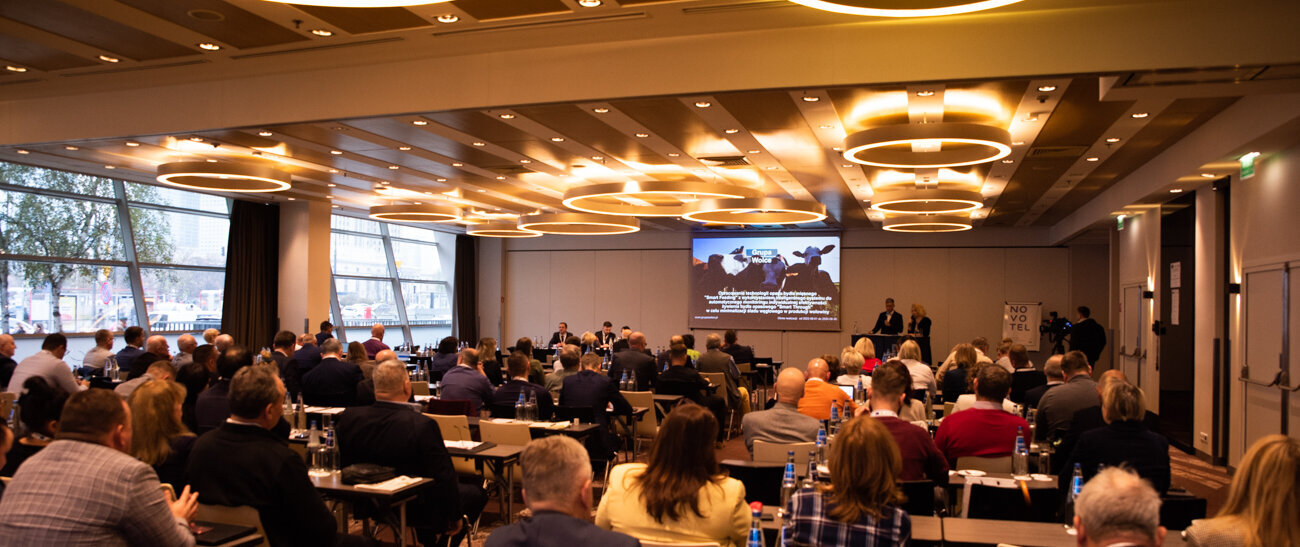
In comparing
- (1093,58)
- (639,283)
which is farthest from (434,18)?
(639,283)

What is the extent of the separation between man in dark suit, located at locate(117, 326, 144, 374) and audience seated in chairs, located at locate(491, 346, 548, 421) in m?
4.56

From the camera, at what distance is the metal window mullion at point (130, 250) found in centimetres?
1346

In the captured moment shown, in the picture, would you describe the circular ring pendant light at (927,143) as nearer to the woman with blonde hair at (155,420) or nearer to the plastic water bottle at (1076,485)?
the plastic water bottle at (1076,485)

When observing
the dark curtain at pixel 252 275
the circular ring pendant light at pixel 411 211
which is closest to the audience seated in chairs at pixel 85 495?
the circular ring pendant light at pixel 411 211

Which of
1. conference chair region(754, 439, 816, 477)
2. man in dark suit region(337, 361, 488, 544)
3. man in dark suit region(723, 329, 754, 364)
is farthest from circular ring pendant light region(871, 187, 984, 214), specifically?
man in dark suit region(337, 361, 488, 544)

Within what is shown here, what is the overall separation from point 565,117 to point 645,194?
11.9 feet

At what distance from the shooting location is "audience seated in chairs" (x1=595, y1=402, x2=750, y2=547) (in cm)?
314

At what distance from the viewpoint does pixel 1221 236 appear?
985 cm

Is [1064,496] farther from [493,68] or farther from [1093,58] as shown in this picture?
[493,68]

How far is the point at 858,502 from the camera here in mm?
3029

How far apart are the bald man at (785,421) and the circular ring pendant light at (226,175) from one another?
7.75m

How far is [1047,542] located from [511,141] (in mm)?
7125

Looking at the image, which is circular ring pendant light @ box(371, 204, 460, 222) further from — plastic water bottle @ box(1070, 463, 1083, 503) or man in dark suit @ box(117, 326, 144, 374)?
plastic water bottle @ box(1070, 463, 1083, 503)

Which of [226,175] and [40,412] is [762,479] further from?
[226,175]
